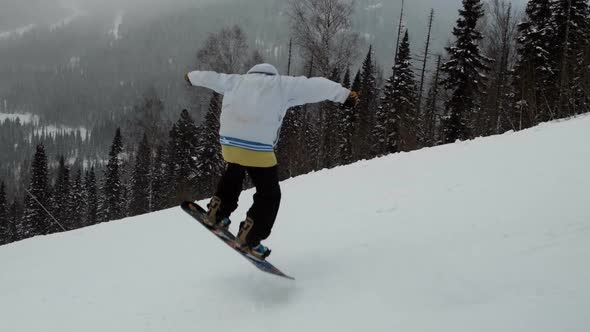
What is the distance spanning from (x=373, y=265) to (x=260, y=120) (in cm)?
148

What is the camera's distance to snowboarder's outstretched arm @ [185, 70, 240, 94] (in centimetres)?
354

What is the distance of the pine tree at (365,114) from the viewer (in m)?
35.7

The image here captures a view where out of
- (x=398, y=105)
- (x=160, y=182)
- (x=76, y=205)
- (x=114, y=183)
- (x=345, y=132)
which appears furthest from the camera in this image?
(x=76, y=205)

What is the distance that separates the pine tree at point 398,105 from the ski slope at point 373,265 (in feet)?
79.3

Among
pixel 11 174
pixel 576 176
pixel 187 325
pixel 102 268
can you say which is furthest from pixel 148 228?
pixel 11 174

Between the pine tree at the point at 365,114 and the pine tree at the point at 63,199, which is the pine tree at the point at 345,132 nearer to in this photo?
the pine tree at the point at 365,114

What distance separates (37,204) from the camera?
4706 centimetres

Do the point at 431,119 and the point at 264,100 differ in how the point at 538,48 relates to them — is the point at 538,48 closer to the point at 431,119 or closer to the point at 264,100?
the point at 431,119

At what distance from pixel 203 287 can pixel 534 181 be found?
4.01 m

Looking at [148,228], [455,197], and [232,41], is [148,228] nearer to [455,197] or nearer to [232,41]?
[455,197]

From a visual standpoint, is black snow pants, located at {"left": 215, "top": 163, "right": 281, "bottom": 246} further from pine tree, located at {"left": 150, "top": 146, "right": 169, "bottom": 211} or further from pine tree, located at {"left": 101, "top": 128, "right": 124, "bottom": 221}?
pine tree, located at {"left": 101, "top": 128, "right": 124, "bottom": 221}

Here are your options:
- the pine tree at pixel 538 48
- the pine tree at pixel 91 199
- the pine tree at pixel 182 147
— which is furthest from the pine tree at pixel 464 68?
the pine tree at pixel 91 199

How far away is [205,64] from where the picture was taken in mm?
25922

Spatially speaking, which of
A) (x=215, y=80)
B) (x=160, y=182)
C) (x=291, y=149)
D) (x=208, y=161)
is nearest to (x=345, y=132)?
(x=291, y=149)
